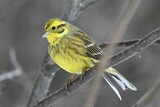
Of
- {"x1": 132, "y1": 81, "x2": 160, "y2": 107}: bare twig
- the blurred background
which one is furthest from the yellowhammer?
the blurred background

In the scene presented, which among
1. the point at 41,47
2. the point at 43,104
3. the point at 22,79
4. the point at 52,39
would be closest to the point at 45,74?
the point at 43,104

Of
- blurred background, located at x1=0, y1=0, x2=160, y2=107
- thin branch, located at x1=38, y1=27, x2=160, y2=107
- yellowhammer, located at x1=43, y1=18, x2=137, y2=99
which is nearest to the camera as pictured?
thin branch, located at x1=38, y1=27, x2=160, y2=107

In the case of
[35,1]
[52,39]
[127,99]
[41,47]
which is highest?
[52,39]

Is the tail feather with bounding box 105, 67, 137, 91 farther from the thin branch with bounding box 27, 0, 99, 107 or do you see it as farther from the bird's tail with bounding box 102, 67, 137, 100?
the thin branch with bounding box 27, 0, 99, 107

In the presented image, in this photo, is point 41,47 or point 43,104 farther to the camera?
point 41,47

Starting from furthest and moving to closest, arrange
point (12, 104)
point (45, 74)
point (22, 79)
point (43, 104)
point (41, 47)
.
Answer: point (41, 47) < point (12, 104) < point (22, 79) < point (45, 74) < point (43, 104)

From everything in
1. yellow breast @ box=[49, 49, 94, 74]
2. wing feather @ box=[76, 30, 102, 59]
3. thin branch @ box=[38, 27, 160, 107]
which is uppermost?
thin branch @ box=[38, 27, 160, 107]

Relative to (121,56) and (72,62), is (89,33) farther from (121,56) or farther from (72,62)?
(121,56)

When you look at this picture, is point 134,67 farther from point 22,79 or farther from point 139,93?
point 22,79
